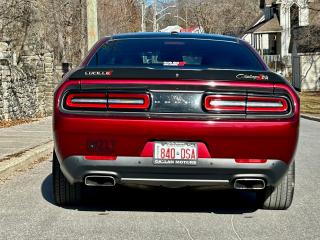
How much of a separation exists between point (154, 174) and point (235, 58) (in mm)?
1672

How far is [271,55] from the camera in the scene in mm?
55750

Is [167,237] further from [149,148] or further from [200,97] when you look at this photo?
[200,97]

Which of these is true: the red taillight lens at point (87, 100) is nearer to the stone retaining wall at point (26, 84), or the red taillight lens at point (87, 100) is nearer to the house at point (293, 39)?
the stone retaining wall at point (26, 84)

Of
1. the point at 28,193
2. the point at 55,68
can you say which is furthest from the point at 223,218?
the point at 55,68

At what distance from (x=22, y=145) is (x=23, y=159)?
1.71 meters

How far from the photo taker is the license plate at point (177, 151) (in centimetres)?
499

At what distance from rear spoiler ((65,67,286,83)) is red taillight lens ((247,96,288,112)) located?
16 cm

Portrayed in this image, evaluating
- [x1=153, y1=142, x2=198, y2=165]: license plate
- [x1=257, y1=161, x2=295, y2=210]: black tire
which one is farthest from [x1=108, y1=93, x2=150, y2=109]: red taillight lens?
[x1=257, y1=161, x2=295, y2=210]: black tire

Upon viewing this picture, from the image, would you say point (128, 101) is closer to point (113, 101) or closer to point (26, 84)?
point (113, 101)

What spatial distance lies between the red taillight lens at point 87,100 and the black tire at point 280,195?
187 cm

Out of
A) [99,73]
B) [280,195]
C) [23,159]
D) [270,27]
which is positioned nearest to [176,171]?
[99,73]

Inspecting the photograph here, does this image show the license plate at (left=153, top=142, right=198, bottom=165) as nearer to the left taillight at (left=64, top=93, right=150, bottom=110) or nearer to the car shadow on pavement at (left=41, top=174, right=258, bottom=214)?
the left taillight at (left=64, top=93, right=150, bottom=110)

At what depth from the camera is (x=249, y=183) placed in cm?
521

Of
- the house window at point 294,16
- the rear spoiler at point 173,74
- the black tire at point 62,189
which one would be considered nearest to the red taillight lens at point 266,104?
the rear spoiler at point 173,74
